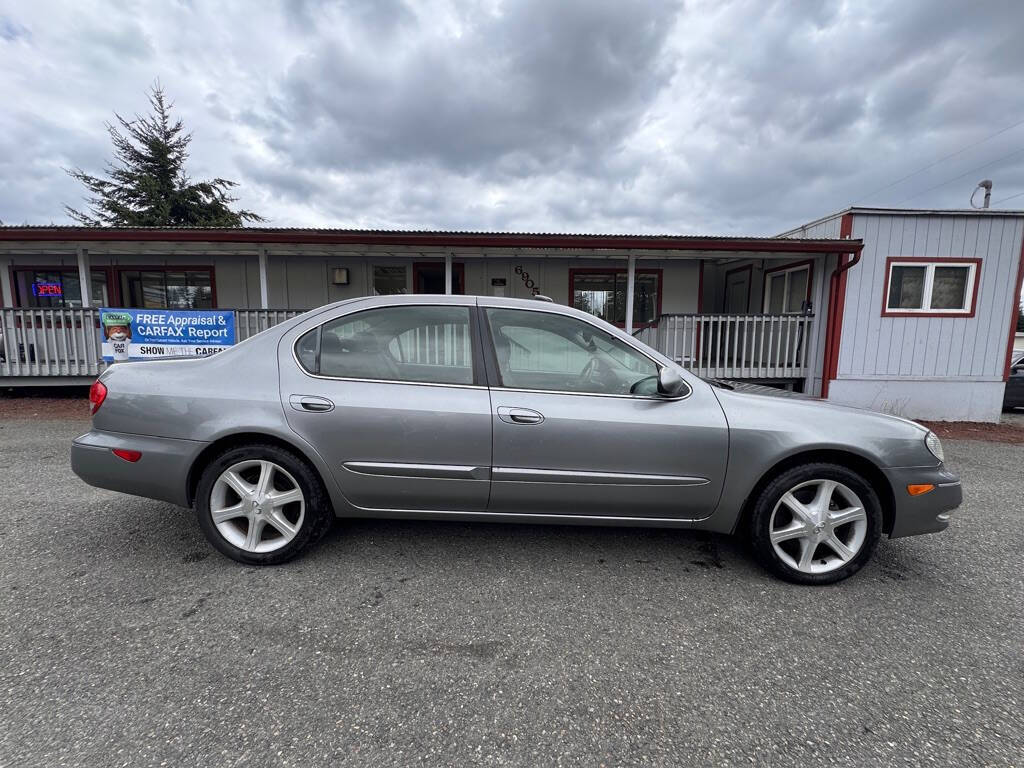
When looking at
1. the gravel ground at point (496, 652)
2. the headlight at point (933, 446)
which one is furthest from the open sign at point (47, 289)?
the headlight at point (933, 446)

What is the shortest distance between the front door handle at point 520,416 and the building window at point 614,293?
839 centimetres

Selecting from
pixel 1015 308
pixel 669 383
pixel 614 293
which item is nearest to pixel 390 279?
pixel 614 293

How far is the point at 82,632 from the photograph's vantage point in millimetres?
2156

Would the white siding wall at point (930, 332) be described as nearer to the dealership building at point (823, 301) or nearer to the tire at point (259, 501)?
the dealership building at point (823, 301)

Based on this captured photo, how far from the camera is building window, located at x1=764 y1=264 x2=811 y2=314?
914 centimetres

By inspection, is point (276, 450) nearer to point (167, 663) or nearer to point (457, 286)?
point (167, 663)

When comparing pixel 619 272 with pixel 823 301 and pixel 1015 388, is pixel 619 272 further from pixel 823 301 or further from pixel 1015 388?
pixel 1015 388

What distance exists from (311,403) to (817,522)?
8.99 feet

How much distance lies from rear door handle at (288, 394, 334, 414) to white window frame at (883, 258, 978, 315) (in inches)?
361

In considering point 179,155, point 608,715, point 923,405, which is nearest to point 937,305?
point 923,405

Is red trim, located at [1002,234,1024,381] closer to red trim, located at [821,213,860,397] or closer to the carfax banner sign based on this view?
red trim, located at [821,213,860,397]

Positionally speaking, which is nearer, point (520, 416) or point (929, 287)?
point (520, 416)

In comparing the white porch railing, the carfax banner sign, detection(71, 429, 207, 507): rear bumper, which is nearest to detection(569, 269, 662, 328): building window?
the white porch railing

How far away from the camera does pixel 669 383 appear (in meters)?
2.53
